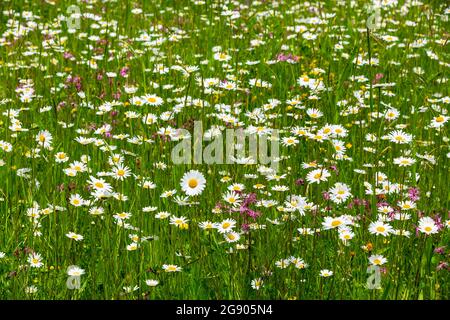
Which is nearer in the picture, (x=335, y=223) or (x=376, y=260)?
(x=376, y=260)

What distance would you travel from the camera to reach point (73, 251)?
2.95 metres

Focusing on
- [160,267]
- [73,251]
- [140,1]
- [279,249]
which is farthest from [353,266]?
[140,1]

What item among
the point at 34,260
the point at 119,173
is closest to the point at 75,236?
the point at 34,260

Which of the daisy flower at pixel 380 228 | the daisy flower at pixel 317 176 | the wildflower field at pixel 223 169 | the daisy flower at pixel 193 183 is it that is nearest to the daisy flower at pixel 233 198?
the wildflower field at pixel 223 169

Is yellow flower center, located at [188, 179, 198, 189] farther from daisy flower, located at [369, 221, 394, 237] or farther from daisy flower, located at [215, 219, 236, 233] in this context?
daisy flower, located at [369, 221, 394, 237]

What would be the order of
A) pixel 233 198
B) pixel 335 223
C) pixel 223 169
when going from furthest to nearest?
pixel 223 169 → pixel 233 198 → pixel 335 223

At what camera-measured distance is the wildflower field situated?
2750mm

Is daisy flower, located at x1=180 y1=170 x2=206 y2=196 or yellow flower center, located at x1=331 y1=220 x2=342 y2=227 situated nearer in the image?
yellow flower center, located at x1=331 y1=220 x2=342 y2=227

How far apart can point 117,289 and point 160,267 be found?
246 mm

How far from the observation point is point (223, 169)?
355 centimetres

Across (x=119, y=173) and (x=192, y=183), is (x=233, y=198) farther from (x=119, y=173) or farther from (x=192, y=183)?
(x=119, y=173)

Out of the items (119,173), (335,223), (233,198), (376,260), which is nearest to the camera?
(376,260)

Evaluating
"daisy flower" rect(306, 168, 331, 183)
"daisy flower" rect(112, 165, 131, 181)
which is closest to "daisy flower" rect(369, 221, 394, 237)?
"daisy flower" rect(306, 168, 331, 183)

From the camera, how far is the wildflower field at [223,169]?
9.02ft
